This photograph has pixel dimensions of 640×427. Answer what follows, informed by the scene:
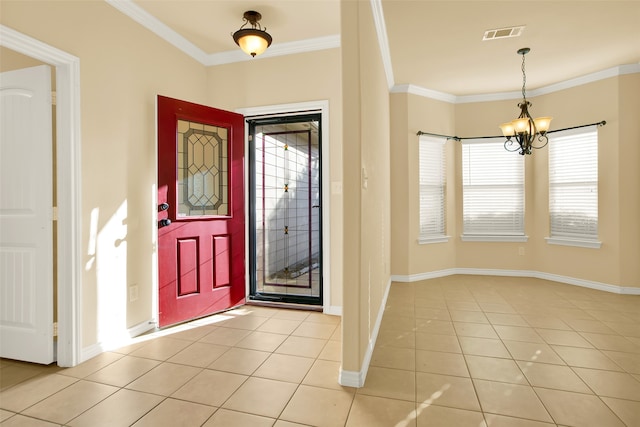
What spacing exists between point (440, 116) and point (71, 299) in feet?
16.6

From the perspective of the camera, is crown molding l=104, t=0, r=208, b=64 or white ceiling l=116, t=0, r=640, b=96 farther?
white ceiling l=116, t=0, r=640, b=96

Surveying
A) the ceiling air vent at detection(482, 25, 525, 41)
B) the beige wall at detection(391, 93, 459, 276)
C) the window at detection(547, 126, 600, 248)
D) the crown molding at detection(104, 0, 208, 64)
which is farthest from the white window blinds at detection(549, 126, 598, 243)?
the crown molding at detection(104, 0, 208, 64)

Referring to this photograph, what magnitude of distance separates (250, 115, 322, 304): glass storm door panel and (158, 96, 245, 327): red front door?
0.90 feet

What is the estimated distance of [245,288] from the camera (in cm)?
383

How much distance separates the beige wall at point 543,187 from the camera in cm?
425

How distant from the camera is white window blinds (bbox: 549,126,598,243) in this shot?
4.54 m

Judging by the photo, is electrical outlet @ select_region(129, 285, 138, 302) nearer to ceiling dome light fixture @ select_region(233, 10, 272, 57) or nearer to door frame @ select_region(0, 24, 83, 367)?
door frame @ select_region(0, 24, 83, 367)

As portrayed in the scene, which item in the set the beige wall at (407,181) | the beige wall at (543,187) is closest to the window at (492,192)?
the beige wall at (543,187)

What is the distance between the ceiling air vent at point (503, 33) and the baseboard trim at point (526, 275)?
10.3ft

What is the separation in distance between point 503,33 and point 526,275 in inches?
141

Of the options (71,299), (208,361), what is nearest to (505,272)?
(208,361)

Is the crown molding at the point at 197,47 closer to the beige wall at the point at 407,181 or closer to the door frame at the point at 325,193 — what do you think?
the door frame at the point at 325,193

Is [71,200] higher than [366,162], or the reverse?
[366,162]

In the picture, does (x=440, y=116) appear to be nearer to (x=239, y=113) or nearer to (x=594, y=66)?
(x=594, y=66)
